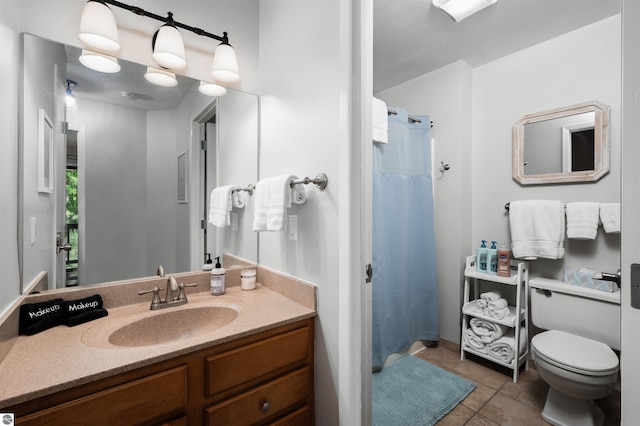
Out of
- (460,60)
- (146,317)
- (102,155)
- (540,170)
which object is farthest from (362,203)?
(460,60)

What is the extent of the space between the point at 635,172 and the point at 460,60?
7.25 ft

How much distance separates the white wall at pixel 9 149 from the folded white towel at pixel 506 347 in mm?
2587

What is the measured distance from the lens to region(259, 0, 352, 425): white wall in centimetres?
121

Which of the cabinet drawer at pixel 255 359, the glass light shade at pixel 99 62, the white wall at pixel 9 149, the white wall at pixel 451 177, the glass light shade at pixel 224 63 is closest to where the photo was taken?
the white wall at pixel 9 149

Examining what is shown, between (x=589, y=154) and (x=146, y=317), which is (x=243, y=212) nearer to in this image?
(x=146, y=317)

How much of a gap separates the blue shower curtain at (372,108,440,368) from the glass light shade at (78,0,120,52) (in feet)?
5.00

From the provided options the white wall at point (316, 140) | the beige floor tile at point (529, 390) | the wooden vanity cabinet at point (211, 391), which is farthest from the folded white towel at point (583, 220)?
the wooden vanity cabinet at point (211, 391)

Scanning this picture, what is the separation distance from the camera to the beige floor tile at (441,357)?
7.31ft

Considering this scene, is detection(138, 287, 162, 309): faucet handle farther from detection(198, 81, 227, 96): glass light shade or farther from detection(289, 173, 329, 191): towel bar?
detection(198, 81, 227, 96): glass light shade

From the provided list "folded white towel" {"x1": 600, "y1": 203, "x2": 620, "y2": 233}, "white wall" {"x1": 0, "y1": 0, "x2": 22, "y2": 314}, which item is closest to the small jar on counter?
"white wall" {"x1": 0, "y1": 0, "x2": 22, "y2": 314}

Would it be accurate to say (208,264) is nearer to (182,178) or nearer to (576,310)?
(182,178)

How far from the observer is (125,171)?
140 cm

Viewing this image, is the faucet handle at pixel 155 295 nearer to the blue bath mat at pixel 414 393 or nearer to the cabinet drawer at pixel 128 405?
the cabinet drawer at pixel 128 405

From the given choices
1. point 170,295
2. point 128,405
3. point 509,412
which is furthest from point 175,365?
point 509,412
